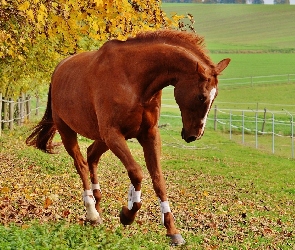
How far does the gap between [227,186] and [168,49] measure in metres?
11.1

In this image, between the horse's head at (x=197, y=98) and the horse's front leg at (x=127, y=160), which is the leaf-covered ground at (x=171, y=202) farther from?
the horse's head at (x=197, y=98)

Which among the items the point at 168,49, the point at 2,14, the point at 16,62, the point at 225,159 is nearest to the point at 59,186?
the point at 2,14

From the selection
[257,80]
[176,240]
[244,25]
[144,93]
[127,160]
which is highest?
[144,93]

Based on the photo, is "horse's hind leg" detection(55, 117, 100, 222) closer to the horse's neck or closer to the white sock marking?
the white sock marking

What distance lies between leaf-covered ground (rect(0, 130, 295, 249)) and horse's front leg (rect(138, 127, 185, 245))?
0.23 metres

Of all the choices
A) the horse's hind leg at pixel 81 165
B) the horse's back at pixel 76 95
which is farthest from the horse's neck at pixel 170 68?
the horse's hind leg at pixel 81 165

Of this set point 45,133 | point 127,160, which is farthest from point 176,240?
point 45,133

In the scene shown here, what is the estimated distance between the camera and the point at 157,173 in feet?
27.9

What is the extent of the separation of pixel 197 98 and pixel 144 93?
2.65 feet

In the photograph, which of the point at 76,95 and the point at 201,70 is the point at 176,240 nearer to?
the point at 201,70

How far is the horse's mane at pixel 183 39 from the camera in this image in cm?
795

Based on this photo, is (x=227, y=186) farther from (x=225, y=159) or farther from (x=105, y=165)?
(x=225, y=159)

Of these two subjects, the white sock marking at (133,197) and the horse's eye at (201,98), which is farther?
the white sock marking at (133,197)

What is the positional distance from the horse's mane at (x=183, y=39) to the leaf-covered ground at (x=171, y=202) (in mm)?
2257
